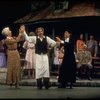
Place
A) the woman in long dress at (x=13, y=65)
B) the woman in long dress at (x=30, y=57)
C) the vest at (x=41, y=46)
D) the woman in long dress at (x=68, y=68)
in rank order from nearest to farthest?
the vest at (x=41, y=46) → the woman in long dress at (x=13, y=65) → the woman in long dress at (x=68, y=68) → the woman in long dress at (x=30, y=57)

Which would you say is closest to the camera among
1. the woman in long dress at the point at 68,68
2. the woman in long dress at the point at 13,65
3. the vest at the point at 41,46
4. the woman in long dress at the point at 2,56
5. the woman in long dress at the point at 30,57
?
the vest at the point at 41,46

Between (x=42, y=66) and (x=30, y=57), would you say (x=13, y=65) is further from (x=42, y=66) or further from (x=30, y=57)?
(x=30, y=57)

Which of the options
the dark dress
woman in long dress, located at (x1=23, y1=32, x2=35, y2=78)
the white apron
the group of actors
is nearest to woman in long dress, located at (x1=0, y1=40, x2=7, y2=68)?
woman in long dress, located at (x1=23, y1=32, x2=35, y2=78)

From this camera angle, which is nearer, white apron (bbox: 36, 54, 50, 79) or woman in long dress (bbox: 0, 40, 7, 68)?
white apron (bbox: 36, 54, 50, 79)

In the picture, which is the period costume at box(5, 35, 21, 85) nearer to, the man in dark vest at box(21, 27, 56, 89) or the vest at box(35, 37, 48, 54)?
the man in dark vest at box(21, 27, 56, 89)

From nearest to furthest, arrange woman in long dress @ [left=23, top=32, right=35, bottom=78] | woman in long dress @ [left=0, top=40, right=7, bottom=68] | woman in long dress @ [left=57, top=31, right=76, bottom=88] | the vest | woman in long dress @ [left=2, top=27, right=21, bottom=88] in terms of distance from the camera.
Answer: the vest → woman in long dress @ [left=2, top=27, right=21, bottom=88] → woman in long dress @ [left=57, top=31, right=76, bottom=88] → woman in long dress @ [left=23, top=32, right=35, bottom=78] → woman in long dress @ [left=0, top=40, right=7, bottom=68]

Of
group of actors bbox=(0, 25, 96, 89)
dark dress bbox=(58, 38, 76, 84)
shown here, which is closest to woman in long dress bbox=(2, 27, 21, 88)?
group of actors bbox=(0, 25, 96, 89)

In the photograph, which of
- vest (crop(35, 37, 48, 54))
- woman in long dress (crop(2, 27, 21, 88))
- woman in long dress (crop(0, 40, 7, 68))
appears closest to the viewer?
vest (crop(35, 37, 48, 54))

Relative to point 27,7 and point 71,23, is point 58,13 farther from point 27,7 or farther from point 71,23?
point 27,7

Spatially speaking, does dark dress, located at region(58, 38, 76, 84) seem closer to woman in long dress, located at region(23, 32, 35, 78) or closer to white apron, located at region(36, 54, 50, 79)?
white apron, located at region(36, 54, 50, 79)

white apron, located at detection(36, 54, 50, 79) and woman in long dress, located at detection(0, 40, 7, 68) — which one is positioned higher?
woman in long dress, located at detection(0, 40, 7, 68)

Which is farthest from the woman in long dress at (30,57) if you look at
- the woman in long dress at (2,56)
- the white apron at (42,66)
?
the white apron at (42,66)

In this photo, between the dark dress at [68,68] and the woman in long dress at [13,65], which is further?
the dark dress at [68,68]

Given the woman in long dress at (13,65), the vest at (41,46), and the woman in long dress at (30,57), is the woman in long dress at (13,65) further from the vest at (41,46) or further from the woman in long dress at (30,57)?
the woman in long dress at (30,57)
